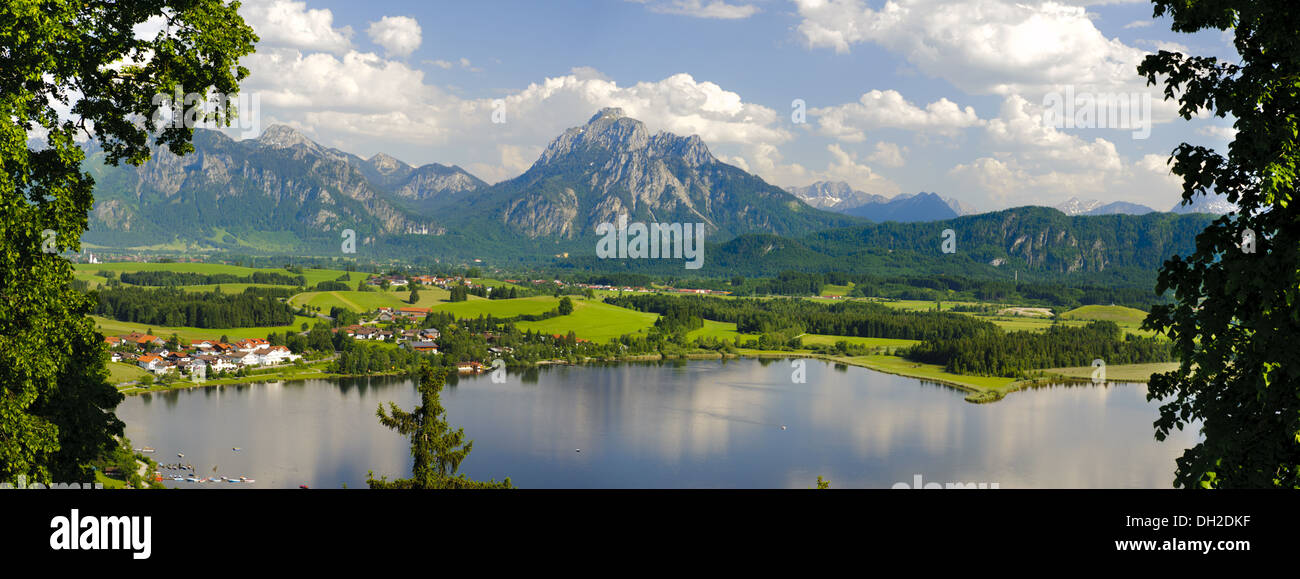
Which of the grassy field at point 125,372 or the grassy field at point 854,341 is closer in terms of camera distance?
the grassy field at point 125,372

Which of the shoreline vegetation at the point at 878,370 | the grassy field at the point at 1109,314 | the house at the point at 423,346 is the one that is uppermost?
the grassy field at the point at 1109,314

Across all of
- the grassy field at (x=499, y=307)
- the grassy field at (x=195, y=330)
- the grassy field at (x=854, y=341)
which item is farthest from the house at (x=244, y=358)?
the grassy field at (x=854, y=341)

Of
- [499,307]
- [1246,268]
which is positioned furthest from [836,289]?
[1246,268]

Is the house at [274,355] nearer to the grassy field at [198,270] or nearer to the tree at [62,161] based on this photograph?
the grassy field at [198,270]

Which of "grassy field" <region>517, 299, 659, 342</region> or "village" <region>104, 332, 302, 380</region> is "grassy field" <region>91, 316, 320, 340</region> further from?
"grassy field" <region>517, 299, 659, 342</region>

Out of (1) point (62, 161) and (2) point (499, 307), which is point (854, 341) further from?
(1) point (62, 161)
